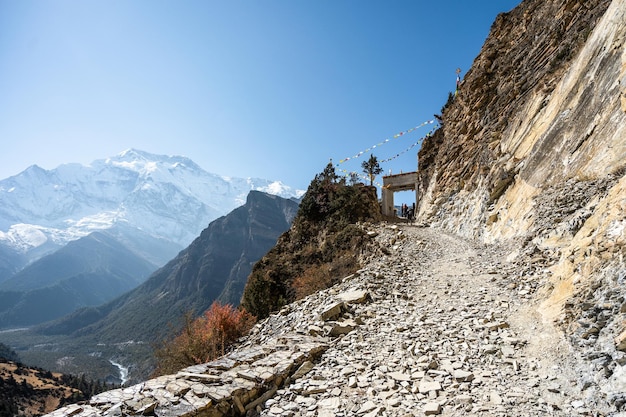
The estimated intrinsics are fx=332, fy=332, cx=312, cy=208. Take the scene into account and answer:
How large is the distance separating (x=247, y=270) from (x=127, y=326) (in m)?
66.4

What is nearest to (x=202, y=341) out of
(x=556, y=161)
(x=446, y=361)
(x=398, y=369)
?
(x=398, y=369)

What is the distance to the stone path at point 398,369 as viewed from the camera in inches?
210

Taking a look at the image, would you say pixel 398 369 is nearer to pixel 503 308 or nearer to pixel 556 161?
pixel 503 308

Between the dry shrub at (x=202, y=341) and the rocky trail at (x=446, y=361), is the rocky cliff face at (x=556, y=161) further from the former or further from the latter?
the dry shrub at (x=202, y=341)

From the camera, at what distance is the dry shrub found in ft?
35.9

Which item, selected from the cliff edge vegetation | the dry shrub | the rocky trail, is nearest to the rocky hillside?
the rocky trail

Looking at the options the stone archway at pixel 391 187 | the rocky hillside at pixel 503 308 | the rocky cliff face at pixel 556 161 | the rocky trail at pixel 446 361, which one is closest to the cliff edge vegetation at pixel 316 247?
the rocky hillside at pixel 503 308

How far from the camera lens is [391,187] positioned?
38000 mm

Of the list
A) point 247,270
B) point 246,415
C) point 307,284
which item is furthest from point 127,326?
point 246,415

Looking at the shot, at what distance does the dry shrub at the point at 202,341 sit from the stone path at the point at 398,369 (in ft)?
10.8

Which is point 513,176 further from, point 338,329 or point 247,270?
point 247,270

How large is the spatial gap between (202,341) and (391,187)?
30034 millimetres

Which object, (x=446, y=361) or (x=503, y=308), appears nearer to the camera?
(x=446, y=361)

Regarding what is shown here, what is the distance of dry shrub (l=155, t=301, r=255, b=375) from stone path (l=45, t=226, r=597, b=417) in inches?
129
